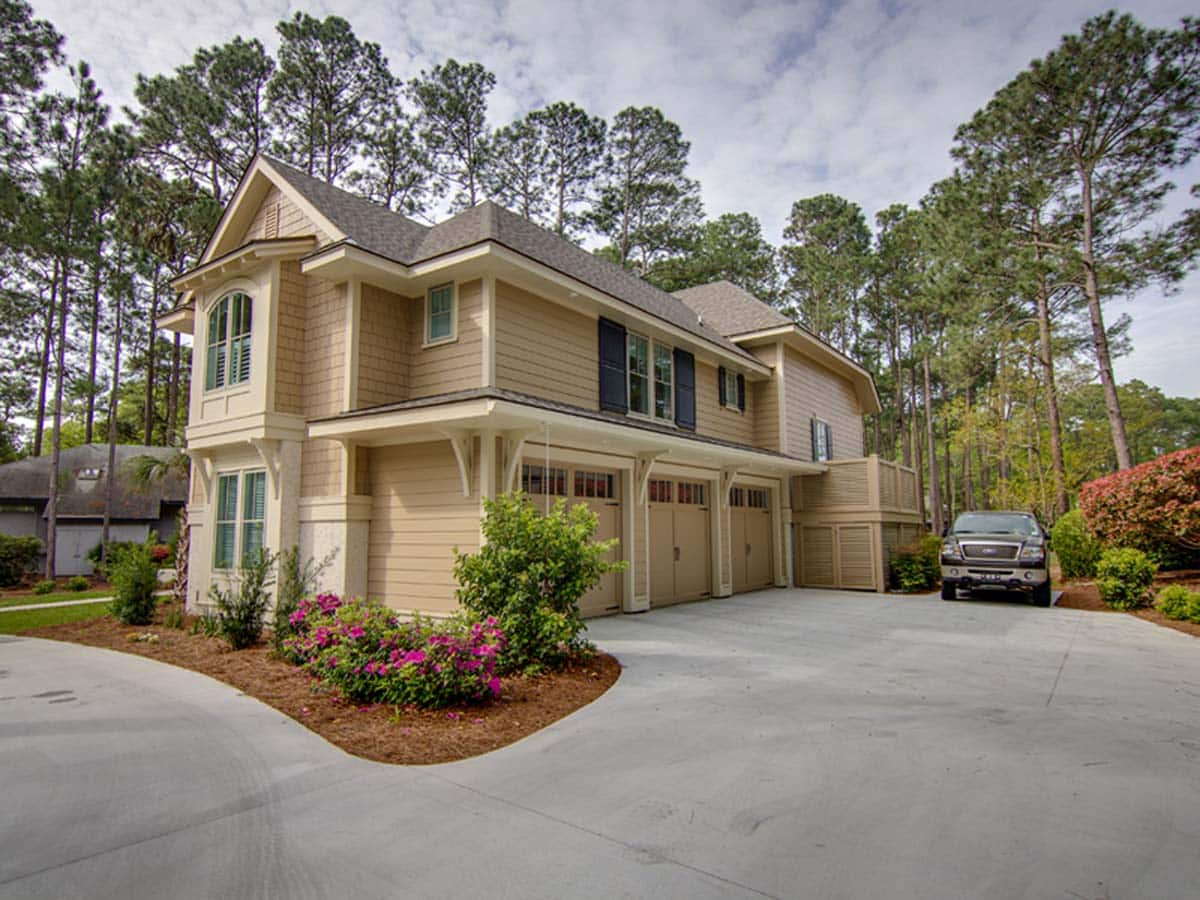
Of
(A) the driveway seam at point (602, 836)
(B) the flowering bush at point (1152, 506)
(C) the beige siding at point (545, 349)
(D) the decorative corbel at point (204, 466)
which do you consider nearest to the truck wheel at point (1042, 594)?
(B) the flowering bush at point (1152, 506)

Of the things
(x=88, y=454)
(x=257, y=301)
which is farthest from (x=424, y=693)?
(x=88, y=454)

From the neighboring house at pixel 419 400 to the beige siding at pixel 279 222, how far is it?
0.04 m

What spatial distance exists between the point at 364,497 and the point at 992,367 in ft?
85.7

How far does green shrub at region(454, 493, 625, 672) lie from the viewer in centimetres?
670

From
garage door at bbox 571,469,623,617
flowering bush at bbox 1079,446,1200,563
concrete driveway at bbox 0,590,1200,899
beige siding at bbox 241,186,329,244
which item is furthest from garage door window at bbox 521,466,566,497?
flowering bush at bbox 1079,446,1200,563

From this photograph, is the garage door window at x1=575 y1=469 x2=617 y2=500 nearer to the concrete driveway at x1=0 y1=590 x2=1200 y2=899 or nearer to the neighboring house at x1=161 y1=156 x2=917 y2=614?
the neighboring house at x1=161 y1=156 x2=917 y2=614

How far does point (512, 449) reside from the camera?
888 cm

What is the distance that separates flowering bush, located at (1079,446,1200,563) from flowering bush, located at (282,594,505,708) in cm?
1201

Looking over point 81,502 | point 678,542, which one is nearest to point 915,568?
point 678,542

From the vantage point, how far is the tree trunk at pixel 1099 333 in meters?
16.4

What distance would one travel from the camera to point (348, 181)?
2252 centimetres

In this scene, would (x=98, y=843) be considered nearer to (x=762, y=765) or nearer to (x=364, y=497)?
(x=762, y=765)

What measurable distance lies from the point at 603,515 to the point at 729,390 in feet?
19.5

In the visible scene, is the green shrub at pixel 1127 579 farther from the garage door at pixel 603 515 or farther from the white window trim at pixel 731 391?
the garage door at pixel 603 515
